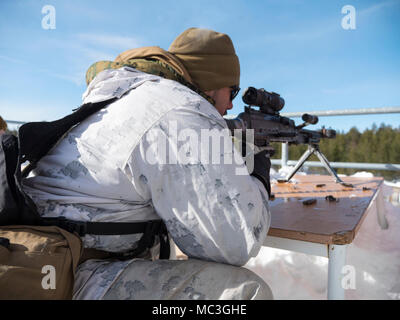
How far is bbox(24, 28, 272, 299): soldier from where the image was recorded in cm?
58

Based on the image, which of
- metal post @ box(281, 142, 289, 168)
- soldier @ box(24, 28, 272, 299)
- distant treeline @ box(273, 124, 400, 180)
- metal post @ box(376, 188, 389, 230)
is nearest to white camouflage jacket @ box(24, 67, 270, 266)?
soldier @ box(24, 28, 272, 299)

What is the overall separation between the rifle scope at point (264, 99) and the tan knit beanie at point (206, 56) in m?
0.24

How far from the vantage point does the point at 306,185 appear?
1528 mm

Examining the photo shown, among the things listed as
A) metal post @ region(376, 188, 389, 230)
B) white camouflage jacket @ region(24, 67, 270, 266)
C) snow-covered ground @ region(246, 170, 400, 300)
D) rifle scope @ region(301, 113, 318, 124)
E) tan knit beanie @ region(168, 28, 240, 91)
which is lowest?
snow-covered ground @ region(246, 170, 400, 300)

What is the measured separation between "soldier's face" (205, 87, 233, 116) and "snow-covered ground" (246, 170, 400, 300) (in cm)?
81

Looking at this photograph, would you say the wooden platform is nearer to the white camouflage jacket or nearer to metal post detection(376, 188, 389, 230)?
the white camouflage jacket

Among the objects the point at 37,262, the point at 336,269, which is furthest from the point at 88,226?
the point at 336,269

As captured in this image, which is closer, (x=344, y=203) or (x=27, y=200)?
(x=27, y=200)

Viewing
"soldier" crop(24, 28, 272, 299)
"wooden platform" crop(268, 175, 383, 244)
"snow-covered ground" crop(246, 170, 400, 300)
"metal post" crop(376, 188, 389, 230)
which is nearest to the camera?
"soldier" crop(24, 28, 272, 299)

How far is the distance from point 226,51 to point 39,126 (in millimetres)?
706

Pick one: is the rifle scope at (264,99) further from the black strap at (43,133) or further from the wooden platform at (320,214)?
the black strap at (43,133)

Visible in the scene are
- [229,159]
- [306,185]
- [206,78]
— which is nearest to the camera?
[229,159]

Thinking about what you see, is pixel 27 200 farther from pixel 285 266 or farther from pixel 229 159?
pixel 285 266
